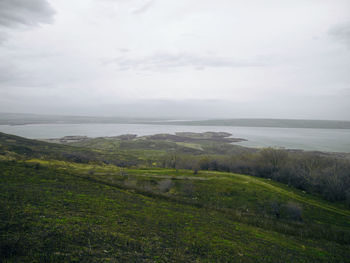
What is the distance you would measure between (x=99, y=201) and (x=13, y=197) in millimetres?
6919

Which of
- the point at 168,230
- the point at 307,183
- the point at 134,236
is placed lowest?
the point at 307,183

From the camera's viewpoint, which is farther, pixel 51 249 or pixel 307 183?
pixel 307 183

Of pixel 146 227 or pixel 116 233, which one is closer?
pixel 116 233

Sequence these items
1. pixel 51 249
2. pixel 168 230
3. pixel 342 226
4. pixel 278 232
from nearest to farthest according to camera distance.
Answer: pixel 51 249
pixel 168 230
pixel 278 232
pixel 342 226

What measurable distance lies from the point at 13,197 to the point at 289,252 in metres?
23.7

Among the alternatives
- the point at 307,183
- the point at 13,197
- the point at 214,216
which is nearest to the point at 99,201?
the point at 13,197

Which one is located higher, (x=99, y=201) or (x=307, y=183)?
(x=99, y=201)

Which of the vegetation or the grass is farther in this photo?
the vegetation

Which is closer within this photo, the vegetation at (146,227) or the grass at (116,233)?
the grass at (116,233)

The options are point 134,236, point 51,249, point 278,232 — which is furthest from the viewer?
point 278,232

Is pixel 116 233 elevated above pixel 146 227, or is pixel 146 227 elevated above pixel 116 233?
pixel 116 233

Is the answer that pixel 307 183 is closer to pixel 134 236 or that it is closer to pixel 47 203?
pixel 134 236

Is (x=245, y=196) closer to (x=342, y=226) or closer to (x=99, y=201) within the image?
(x=342, y=226)

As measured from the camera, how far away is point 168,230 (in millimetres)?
14461
